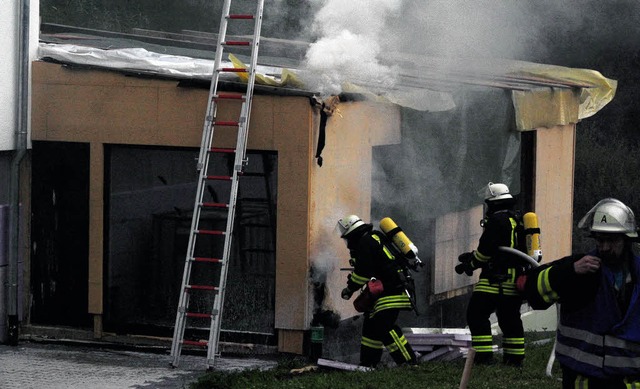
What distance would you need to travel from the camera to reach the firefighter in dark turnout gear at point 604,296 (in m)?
5.50

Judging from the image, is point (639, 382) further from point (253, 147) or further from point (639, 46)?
point (639, 46)

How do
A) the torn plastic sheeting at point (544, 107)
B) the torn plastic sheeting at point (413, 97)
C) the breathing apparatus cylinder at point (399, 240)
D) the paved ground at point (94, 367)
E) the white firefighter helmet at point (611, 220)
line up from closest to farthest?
the white firefighter helmet at point (611, 220) → the paved ground at point (94, 367) → the breathing apparatus cylinder at point (399, 240) → the torn plastic sheeting at point (413, 97) → the torn plastic sheeting at point (544, 107)

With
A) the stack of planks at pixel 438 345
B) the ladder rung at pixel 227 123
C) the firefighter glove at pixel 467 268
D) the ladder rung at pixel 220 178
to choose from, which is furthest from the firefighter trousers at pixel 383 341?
the ladder rung at pixel 227 123

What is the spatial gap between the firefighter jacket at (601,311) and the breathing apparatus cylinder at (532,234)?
4.64 metres

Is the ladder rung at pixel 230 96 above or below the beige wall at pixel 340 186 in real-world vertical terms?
above

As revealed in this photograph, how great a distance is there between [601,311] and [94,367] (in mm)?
5184

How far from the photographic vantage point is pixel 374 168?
1116 centimetres

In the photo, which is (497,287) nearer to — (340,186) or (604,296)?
(340,186)

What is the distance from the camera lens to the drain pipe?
1028 centimetres

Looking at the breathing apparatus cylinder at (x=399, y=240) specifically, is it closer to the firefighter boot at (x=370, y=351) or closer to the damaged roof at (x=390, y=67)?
the firefighter boot at (x=370, y=351)

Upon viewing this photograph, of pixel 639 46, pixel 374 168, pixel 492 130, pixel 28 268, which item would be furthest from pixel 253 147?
pixel 639 46

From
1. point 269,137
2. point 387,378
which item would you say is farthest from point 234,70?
point 387,378

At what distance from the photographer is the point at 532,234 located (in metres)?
10.3

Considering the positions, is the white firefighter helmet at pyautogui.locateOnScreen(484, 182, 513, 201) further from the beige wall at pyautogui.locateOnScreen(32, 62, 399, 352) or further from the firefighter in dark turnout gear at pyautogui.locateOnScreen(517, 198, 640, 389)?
the firefighter in dark turnout gear at pyautogui.locateOnScreen(517, 198, 640, 389)
